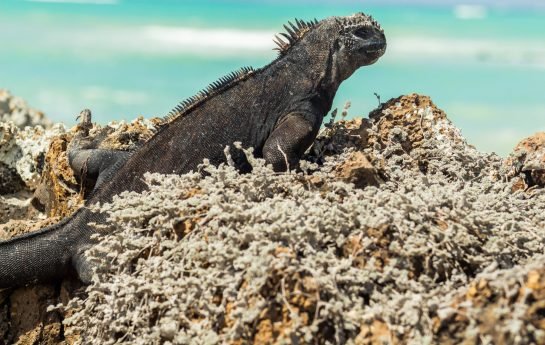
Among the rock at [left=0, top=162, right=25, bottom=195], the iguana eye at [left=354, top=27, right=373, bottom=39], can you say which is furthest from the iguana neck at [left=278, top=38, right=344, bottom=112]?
the rock at [left=0, top=162, right=25, bottom=195]

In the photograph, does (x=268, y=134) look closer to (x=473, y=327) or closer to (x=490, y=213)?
(x=490, y=213)

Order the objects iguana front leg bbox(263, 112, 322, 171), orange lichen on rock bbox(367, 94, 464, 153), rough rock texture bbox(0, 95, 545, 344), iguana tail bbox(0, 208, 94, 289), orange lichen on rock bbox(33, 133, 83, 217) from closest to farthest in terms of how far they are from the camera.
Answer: rough rock texture bbox(0, 95, 545, 344)
iguana tail bbox(0, 208, 94, 289)
iguana front leg bbox(263, 112, 322, 171)
orange lichen on rock bbox(367, 94, 464, 153)
orange lichen on rock bbox(33, 133, 83, 217)

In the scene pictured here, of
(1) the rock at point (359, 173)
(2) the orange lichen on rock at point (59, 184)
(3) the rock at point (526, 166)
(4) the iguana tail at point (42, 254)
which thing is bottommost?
(4) the iguana tail at point (42, 254)

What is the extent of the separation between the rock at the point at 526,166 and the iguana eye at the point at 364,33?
1.27 meters

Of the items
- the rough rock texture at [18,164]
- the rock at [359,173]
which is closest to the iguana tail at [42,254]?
the rock at [359,173]

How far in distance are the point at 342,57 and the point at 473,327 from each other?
3191 mm

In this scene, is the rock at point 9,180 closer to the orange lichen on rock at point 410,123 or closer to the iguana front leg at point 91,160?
the iguana front leg at point 91,160

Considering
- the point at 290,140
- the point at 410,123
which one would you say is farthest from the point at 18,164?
the point at 410,123

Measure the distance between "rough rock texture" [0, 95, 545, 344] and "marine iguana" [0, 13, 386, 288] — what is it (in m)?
0.50

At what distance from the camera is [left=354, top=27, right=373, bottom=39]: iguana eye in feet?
18.5

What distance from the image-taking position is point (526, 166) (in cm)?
515

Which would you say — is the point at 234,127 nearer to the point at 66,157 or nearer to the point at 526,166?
the point at 66,157

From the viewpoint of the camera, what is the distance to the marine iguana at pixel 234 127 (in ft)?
15.5

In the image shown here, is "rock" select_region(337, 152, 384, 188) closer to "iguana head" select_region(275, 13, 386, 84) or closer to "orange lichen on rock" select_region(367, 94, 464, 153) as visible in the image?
"orange lichen on rock" select_region(367, 94, 464, 153)
